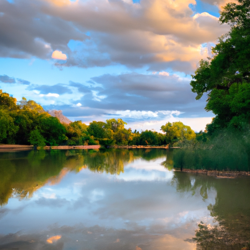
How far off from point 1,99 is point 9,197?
2165 inches

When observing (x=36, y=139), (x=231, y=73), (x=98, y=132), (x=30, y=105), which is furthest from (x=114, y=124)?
(x=231, y=73)

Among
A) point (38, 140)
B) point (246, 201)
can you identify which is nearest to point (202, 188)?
point (246, 201)

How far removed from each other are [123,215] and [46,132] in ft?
176

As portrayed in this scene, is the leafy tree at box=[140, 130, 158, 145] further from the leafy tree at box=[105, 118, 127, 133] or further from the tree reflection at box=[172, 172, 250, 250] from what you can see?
the tree reflection at box=[172, 172, 250, 250]

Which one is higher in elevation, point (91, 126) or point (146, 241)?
point (91, 126)

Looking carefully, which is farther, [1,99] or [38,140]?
[1,99]

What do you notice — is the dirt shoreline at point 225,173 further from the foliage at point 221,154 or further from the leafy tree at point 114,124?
the leafy tree at point 114,124

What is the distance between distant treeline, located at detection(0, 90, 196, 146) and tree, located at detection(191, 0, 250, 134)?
686 inches

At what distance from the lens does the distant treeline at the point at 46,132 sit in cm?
5084

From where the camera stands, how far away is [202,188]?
34.3 feet

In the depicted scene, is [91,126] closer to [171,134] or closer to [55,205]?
[171,134]

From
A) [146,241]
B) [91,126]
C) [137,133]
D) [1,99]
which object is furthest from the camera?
[137,133]

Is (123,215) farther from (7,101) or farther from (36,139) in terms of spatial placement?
(7,101)

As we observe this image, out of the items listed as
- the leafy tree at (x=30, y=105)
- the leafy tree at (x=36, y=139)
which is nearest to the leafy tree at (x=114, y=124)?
the leafy tree at (x=30, y=105)
